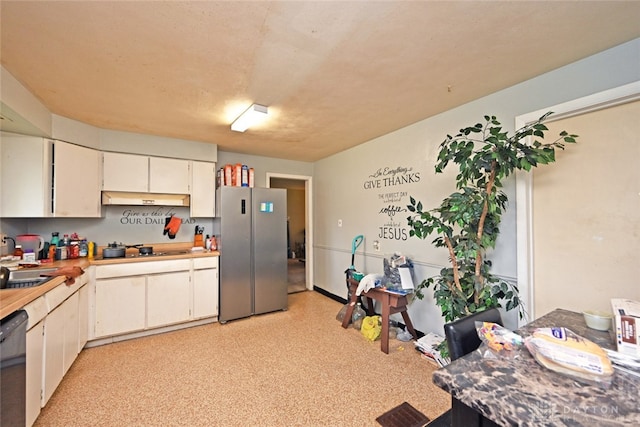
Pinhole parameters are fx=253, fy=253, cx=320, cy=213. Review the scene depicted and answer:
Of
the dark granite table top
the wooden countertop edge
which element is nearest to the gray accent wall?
the dark granite table top

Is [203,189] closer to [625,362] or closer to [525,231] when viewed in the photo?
[525,231]

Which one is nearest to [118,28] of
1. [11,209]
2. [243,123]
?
[243,123]

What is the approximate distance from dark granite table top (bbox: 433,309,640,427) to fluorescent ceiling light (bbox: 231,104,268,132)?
7.79 feet

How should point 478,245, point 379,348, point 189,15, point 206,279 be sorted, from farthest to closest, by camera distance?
point 206,279 → point 379,348 → point 478,245 → point 189,15

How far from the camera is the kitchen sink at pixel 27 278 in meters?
1.94

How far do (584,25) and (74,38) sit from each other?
9.72ft

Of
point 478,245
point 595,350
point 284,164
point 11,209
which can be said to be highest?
point 284,164

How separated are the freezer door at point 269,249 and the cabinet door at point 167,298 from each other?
87 centimetres

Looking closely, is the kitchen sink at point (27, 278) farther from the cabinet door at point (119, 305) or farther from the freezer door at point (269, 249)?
the freezer door at point (269, 249)

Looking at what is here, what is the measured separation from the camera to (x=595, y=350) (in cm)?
92

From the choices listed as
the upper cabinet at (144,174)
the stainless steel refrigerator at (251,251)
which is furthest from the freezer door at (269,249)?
the upper cabinet at (144,174)

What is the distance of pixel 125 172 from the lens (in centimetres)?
311

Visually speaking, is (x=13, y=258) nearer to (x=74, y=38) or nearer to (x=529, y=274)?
(x=74, y=38)

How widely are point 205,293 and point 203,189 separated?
1399mm
